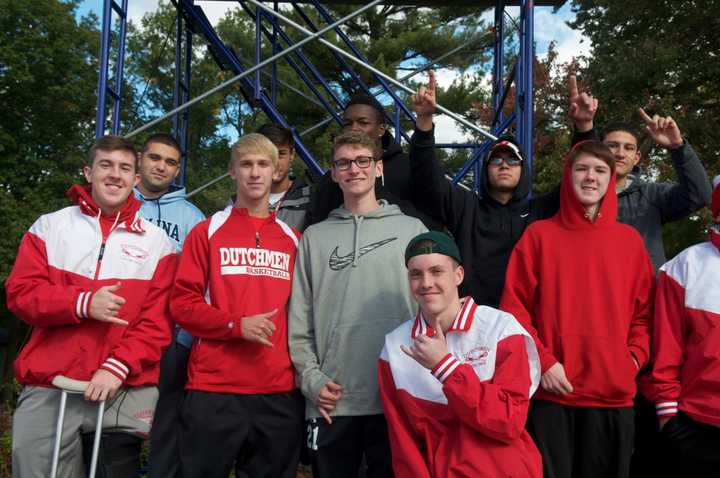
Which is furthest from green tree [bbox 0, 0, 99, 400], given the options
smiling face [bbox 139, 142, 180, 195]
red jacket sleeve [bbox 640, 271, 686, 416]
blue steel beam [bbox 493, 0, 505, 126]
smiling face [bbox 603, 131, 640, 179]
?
red jacket sleeve [bbox 640, 271, 686, 416]

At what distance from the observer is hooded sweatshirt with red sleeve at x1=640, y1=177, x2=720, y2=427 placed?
2.62 m

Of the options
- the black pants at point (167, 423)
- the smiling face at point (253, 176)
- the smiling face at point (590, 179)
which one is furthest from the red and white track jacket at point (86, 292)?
the smiling face at point (590, 179)

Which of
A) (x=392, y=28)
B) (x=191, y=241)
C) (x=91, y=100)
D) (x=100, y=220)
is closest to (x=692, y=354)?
(x=191, y=241)

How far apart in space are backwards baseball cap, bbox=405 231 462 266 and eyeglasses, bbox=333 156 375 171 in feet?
1.94

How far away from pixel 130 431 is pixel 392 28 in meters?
16.9

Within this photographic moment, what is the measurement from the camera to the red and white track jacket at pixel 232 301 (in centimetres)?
282

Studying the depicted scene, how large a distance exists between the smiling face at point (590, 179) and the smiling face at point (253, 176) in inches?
57.4

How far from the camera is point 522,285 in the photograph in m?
2.88

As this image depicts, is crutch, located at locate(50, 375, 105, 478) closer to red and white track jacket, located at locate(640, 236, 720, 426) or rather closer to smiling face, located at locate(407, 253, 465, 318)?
smiling face, located at locate(407, 253, 465, 318)

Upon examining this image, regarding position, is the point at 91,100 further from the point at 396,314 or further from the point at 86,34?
the point at 396,314

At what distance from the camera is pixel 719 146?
36.3 ft

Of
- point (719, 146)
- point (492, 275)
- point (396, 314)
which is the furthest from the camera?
point (719, 146)

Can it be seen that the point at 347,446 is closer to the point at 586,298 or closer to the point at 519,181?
the point at 586,298

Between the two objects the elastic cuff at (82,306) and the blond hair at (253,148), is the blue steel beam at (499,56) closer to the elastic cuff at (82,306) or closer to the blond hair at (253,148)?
the blond hair at (253,148)
